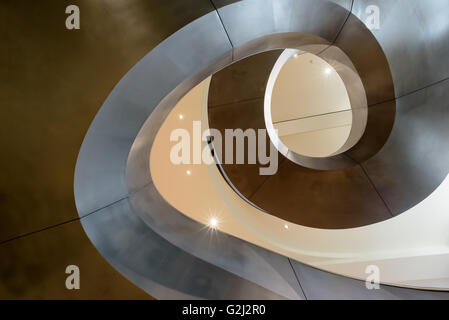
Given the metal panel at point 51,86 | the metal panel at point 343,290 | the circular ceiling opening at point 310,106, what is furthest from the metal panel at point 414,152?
the circular ceiling opening at point 310,106

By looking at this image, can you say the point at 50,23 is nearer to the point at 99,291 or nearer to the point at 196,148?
the point at 99,291

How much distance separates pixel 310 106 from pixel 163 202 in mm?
9343

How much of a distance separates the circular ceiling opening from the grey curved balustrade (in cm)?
765

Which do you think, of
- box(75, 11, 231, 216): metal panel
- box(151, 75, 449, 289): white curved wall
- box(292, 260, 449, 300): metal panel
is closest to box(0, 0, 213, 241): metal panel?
box(75, 11, 231, 216): metal panel

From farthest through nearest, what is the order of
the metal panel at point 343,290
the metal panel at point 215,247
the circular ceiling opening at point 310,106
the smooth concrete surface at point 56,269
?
1. the circular ceiling opening at point 310,106
2. the metal panel at point 343,290
3. the metal panel at point 215,247
4. the smooth concrete surface at point 56,269

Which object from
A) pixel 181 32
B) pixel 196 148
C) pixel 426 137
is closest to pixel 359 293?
pixel 426 137

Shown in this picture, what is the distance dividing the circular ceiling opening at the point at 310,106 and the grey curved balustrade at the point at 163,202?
765 centimetres

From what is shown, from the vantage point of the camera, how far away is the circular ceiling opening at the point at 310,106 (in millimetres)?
10227

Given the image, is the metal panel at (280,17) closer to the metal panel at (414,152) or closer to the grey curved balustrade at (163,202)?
the grey curved balustrade at (163,202)

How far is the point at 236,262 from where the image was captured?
104 inches

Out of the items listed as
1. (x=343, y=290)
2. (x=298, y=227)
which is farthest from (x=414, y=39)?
(x=298, y=227)

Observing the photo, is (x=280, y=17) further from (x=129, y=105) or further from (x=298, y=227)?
(x=298, y=227)

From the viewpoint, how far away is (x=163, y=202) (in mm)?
2865
